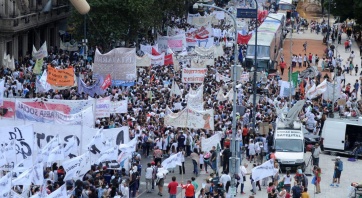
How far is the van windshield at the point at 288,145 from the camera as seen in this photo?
44969 millimetres

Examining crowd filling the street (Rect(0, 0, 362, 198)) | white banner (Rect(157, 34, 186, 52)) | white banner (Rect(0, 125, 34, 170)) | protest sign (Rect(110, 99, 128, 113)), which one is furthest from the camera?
white banner (Rect(157, 34, 186, 52))

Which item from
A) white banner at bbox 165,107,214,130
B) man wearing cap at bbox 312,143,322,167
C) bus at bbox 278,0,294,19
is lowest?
man wearing cap at bbox 312,143,322,167

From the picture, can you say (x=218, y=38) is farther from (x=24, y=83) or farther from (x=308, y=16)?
(x=308, y=16)

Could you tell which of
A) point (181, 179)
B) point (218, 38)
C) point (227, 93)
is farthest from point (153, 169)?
point (218, 38)

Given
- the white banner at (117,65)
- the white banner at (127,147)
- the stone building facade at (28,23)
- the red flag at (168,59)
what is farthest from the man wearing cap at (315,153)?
the stone building facade at (28,23)

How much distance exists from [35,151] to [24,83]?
20306 mm

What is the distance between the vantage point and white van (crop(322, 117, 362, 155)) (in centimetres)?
4769

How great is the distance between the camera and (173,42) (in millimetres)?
69438

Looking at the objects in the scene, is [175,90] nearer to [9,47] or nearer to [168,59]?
[168,59]

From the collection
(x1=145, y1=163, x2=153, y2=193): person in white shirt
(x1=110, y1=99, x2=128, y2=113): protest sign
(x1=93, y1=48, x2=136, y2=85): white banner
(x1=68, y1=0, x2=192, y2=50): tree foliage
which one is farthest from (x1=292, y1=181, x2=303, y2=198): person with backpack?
(x1=68, y1=0, x2=192, y2=50): tree foliage

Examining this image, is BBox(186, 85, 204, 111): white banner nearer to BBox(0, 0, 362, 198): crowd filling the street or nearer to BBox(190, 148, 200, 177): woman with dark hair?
BBox(0, 0, 362, 198): crowd filling the street

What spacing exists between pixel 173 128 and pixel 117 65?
893 centimetres

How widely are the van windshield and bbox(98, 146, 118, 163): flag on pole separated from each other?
9722 millimetres

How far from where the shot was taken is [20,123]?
39.5 meters
